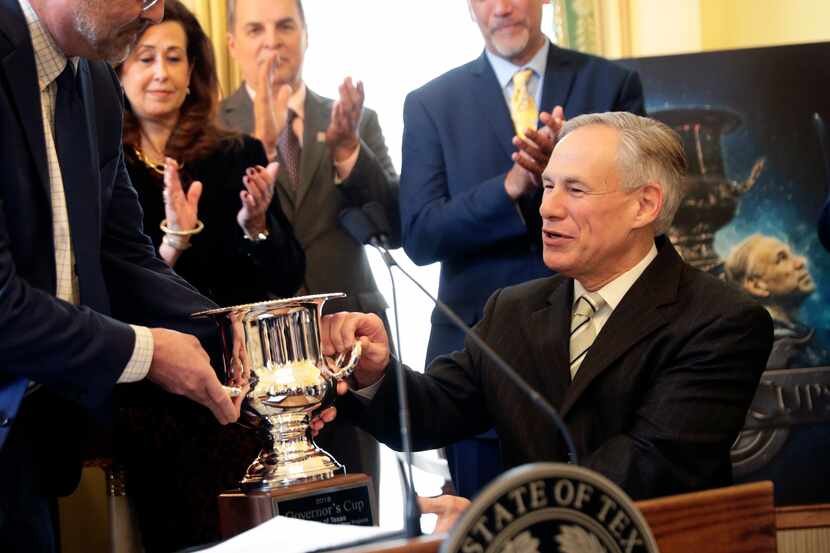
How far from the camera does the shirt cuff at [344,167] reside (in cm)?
371

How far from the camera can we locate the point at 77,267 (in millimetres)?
2254

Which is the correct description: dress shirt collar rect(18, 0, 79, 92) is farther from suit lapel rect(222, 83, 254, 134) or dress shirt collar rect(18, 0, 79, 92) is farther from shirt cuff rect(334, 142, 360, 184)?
suit lapel rect(222, 83, 254, 134)

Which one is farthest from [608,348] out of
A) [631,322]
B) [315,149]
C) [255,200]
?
[315,149]

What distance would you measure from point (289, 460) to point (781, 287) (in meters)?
2.77

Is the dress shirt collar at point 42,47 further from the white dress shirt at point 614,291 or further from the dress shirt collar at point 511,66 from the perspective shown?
the dress shirt collar at point 511,66

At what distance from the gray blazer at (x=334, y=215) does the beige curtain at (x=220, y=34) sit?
0.70 metres

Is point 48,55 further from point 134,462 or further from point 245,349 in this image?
point 134,462

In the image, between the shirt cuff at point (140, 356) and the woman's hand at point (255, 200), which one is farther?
the woman's hand at point (255, 200)

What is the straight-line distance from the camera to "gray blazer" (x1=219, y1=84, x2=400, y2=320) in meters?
3.73

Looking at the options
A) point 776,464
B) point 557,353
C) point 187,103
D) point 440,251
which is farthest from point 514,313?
point 776,464

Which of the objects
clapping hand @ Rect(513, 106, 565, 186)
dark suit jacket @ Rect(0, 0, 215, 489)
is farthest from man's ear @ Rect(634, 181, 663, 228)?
dark suit jacket @ Rect(0, 0, 215, 489)

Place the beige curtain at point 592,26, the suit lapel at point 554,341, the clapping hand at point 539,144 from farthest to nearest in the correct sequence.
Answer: the beige curtain at point 592,26 < the clapping hand at point 539,144 < the suit lapel at point 554,341

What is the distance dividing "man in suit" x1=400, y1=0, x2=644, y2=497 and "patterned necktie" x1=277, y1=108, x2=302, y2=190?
0.45 metres

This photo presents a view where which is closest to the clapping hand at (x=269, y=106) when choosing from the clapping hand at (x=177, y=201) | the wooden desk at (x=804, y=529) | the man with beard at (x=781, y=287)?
the clapping hand at (x=177, y=201)
